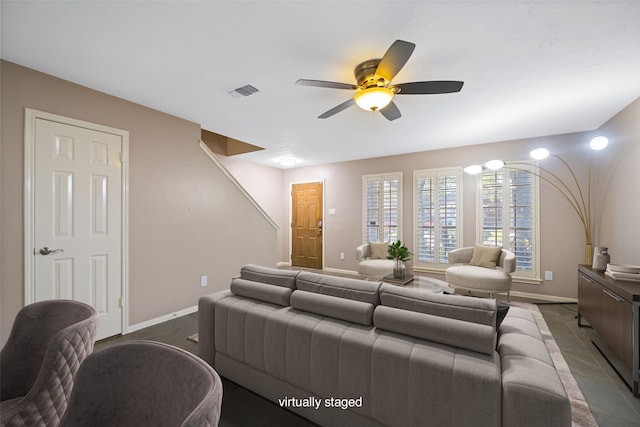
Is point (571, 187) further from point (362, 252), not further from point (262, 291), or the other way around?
point (262, 291)

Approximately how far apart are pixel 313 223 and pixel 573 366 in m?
4.69

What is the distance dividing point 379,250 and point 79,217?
4.13 metres

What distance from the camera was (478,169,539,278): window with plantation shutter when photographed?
3.98 metres

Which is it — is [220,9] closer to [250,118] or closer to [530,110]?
[250,118]

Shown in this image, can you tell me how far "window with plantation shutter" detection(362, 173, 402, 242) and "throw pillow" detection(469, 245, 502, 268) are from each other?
4.38ft

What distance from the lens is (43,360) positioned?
1.08 meters

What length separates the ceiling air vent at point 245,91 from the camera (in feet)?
8.29

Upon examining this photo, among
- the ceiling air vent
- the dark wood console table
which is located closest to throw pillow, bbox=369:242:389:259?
the dark wood console table

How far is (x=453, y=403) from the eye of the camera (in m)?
1.16


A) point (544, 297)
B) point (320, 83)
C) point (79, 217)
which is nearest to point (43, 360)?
point (79, 217)

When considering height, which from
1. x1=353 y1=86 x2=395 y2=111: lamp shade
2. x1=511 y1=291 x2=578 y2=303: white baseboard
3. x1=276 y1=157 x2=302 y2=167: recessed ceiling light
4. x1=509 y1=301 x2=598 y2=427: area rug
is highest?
x1=276 y1=157 x2=302 y2=167: recessed ceiling light

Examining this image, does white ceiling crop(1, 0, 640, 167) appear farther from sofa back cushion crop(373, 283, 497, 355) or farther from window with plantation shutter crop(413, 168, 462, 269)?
sofa back cushion crop(373, 283, 497, 355)

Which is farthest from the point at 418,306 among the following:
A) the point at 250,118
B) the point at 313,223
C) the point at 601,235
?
the point at 313,223

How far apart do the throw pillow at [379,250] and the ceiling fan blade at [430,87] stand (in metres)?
3.19
